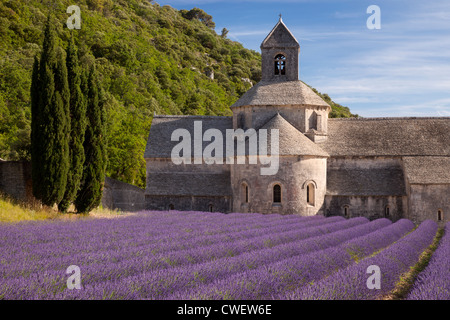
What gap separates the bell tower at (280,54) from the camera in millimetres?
36906

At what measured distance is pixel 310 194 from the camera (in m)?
31.8

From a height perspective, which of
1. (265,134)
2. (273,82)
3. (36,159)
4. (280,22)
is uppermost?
(280,22)

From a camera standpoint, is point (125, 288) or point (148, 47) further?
point (148, 47)

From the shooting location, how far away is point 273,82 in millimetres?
36781

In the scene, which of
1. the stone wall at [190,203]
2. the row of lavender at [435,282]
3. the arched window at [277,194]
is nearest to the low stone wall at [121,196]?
the stone wall at [190,203]

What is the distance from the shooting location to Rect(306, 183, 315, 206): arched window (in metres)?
31.7

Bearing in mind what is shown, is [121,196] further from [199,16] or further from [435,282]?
[199,16]

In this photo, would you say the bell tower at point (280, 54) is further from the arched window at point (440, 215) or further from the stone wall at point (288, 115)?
the arched window at point (440, 215)

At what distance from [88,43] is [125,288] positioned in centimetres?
6296

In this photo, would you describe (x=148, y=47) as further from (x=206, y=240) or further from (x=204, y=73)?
(x=206, y=240)

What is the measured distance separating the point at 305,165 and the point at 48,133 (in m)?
16.4

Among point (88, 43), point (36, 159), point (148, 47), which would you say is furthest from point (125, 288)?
point (148, 47)

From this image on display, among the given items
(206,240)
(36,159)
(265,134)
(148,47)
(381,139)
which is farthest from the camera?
(148,47)

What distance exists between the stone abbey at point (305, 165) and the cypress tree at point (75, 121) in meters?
11.2
